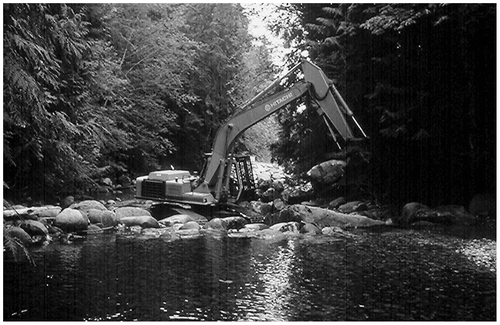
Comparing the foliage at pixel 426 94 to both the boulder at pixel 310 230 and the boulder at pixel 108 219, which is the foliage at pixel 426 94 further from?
the boulder at pixel 108 219

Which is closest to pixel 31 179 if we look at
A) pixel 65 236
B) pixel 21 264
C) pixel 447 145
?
pixel 65 236

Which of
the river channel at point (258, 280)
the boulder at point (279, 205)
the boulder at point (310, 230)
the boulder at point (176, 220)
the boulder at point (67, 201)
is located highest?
the boulder at point (67, 201)

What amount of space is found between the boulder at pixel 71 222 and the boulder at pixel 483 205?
27.3ft

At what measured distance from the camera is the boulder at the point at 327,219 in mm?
12633

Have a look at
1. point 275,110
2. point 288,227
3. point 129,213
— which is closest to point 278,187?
point 275,110

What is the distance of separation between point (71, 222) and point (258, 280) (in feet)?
17.6

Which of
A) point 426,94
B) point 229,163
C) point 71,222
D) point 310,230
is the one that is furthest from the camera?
point 229,163

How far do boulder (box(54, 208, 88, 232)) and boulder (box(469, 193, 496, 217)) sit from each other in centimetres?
833

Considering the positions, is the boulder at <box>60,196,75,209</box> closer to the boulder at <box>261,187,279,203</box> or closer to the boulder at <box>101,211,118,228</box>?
the boulder at <box>101,211,118,228</box>

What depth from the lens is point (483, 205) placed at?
12.9m

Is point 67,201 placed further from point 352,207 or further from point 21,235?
point 352,207

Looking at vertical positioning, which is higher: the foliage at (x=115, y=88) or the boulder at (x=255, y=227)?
the foliage at (x=115, y=88)

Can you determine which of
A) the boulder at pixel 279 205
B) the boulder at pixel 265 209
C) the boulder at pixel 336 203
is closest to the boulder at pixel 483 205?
the boulder at pixel 336 203

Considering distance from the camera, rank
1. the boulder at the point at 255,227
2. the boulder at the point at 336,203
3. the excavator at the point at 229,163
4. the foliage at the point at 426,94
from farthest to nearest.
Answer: the boulder at the point at 336,203 → the excavator at the point at 229,163 → the foliage at the point at 426,94 → the boulder at the point at 255,227
